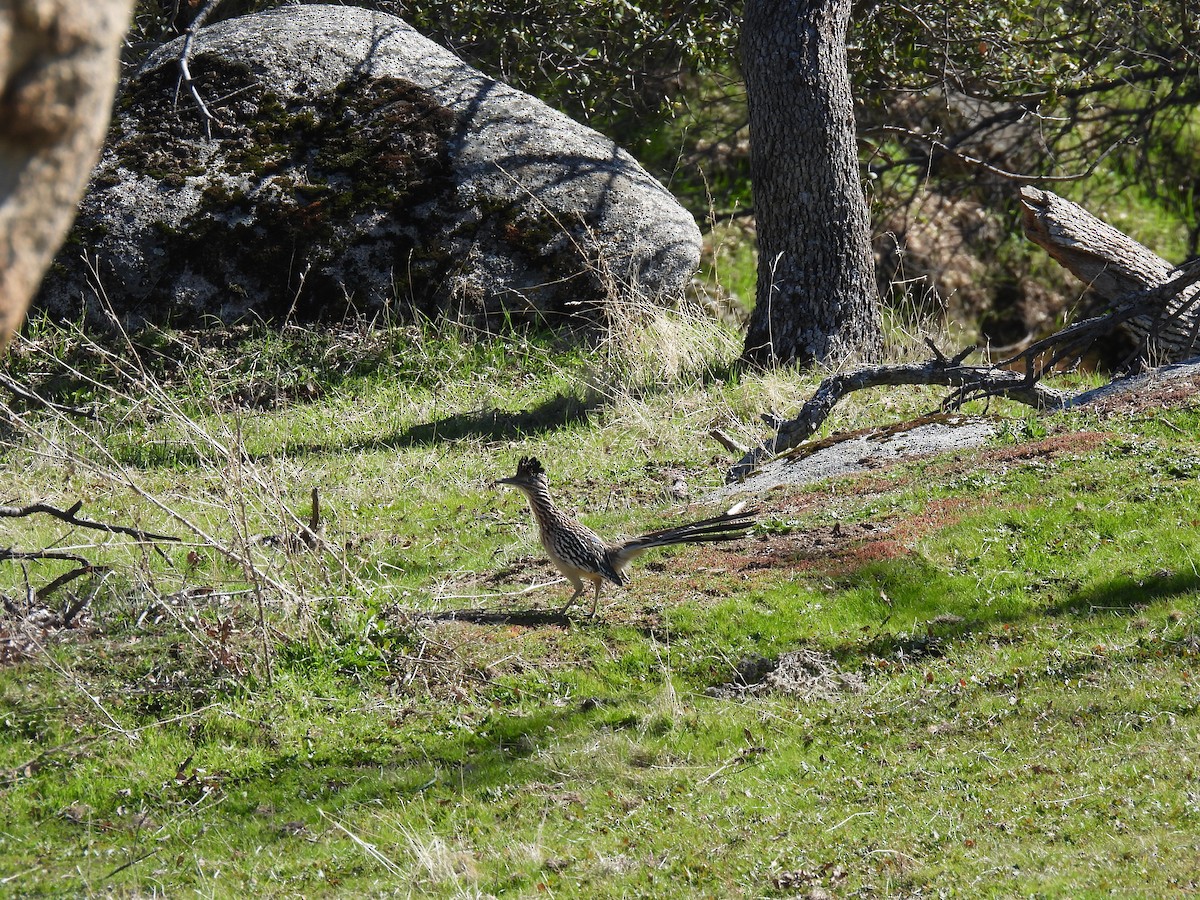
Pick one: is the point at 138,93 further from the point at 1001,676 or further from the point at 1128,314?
the point at 1001,676

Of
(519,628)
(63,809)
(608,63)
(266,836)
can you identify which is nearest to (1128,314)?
(519,628)

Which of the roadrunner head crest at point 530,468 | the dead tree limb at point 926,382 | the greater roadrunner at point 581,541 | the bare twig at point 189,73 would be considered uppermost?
the bare twig at point 189,73

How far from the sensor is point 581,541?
7.89 meters

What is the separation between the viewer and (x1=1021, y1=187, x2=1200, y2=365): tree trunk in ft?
40.4

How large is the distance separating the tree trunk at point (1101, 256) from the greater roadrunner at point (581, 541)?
580 centimetres

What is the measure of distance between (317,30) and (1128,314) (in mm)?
11122

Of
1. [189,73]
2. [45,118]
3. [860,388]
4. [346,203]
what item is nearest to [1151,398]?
[860,388]

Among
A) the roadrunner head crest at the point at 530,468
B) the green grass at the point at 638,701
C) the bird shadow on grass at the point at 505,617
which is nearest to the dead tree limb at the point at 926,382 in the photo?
the green grass at the point at 638,701

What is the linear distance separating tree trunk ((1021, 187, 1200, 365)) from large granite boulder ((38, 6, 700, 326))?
425cm

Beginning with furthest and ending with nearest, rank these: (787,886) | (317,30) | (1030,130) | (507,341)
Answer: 1. (1030,130)
2. (317,30)
3. (507,341)
4. (787,886)

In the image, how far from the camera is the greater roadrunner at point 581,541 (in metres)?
7.89

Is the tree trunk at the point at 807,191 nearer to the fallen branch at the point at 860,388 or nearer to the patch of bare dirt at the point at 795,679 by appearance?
the fallen branch at the point at 860,388

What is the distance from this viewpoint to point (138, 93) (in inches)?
604

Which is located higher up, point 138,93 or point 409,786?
point 138,93
